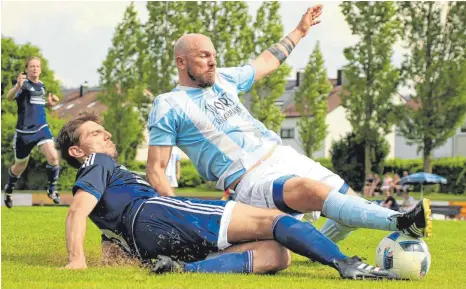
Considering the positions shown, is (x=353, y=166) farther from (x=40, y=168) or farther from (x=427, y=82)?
(x=40, y=168)

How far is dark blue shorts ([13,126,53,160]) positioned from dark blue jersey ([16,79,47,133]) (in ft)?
0.28

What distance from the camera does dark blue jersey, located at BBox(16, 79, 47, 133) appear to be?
55.9 feet

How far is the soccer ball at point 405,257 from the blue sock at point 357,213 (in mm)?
262

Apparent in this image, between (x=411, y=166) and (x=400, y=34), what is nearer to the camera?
(x=400, y=34)

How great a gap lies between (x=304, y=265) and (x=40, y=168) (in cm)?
4963

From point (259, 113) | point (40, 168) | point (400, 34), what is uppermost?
point (400, 34)

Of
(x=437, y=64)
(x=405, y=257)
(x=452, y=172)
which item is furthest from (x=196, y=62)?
(x=452, y=172)

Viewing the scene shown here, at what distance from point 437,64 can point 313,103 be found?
1489 cm

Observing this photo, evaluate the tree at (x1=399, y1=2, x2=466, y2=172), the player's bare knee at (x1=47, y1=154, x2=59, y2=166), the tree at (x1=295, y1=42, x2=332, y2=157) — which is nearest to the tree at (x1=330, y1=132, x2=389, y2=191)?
the tree at (x1=295, y1=42, x2=332, y2=157)

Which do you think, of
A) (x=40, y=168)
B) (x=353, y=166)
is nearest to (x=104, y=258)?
(x=40, y=168)

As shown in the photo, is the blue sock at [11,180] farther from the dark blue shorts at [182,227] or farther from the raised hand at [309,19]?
the dark blue shorts at [182,227]

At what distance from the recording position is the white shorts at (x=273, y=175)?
7.71 m

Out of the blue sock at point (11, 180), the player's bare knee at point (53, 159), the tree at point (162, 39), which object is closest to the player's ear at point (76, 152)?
the player's bare knee at point (53, 159)

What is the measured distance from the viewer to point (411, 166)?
64.1 metres
